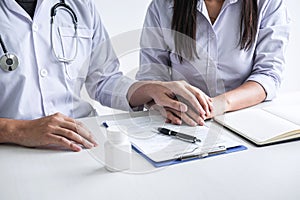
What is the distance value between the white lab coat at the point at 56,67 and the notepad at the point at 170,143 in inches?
6.2

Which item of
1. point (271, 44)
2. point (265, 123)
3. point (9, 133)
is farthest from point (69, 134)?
point (271, 44)

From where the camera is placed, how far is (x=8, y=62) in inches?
45.8

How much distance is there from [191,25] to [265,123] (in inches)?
18.6

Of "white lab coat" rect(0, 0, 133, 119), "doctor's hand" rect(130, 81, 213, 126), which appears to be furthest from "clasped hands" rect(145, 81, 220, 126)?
"white lab coat" rect(0, 0, 133, 119)

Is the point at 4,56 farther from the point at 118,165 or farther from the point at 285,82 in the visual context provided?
the point at 285,82

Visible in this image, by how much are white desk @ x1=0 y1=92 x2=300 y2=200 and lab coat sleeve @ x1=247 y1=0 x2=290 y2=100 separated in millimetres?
448

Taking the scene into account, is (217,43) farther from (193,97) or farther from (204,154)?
(204,154)

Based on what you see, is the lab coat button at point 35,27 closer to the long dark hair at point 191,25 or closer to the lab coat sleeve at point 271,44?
the long dark hair at point 191,25

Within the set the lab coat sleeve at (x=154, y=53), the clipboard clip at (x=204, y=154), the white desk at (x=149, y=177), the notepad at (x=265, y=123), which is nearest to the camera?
the white desk at (x=149, y=177)

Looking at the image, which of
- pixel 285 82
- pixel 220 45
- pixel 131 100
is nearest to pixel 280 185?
pixel 131 100

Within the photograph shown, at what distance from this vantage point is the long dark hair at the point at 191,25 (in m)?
1.40

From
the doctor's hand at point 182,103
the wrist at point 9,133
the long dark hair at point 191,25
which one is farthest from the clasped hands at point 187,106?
the wrist at point 9,133

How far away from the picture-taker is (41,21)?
1.24 metres

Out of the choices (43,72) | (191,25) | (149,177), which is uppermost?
(191,25)
